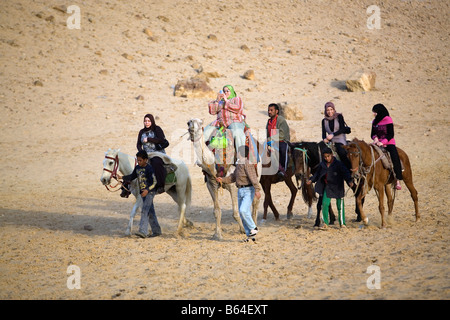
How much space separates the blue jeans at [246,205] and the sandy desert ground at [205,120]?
456mm

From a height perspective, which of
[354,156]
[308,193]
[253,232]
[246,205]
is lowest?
[253,232]

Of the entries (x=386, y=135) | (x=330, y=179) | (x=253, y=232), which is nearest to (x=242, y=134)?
(x=330, y=179)

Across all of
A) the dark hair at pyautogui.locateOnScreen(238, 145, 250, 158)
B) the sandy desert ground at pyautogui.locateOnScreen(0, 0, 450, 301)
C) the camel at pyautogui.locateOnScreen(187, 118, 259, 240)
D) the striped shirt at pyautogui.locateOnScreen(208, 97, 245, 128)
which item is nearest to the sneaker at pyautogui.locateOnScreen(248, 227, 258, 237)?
the sandy desert ground at pyautogui.locateOnScreen(0, 0, 450, 301)

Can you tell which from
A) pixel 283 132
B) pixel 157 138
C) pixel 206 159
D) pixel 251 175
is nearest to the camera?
pixel 251 175

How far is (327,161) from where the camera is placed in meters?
9.38

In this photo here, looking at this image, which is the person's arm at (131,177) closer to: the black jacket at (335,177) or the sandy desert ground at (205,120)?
the sandy desert ground at (205,120)

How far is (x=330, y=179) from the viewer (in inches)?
364

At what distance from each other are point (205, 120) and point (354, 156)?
1267 cm

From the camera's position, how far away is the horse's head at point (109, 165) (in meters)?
9.18

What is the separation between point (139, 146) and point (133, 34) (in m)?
20.6

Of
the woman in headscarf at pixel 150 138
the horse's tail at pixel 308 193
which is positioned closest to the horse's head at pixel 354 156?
the horse's tail at pixel 308 193

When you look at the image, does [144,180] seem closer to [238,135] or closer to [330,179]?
[238,135]

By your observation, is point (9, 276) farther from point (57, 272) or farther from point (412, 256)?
point (412, 256)

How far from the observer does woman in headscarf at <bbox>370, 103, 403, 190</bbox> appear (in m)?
9.51
